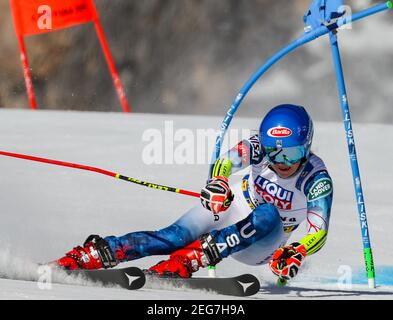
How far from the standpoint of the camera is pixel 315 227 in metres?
6.07

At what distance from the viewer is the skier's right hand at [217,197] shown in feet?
20.6

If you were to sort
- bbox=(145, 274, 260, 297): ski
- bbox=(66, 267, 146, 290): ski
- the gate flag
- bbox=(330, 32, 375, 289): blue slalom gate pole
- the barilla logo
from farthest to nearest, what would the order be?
the gate flag < bbox=(330, 32, 375, 289): blue slalom gate pole < the barilla logo < bbox=(145, 274, 260, 297): ski < bbox=(66, 267, 146, 290): ski

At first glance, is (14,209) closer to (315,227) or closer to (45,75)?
(315,227)

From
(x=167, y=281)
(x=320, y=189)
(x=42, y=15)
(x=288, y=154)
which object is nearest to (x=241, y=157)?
(x=288, y=154)

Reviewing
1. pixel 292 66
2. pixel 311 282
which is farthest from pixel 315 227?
pixel 292 66

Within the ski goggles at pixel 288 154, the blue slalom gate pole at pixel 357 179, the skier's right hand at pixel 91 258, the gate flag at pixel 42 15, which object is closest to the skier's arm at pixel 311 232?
the ski goggles at pixel 288 154

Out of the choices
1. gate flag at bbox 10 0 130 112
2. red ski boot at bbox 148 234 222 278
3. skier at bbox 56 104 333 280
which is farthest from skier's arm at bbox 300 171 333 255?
gate flag at bbox 10 0 130 112

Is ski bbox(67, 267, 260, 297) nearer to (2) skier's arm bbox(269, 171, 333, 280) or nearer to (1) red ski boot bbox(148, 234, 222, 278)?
(1) red ski boot bbox(148, 234, 222, 278)

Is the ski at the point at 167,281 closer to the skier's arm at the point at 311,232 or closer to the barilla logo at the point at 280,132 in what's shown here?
the skier's arm at the point at 311,232

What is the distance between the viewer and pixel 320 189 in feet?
20.3

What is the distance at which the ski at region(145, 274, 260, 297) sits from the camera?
5.89m

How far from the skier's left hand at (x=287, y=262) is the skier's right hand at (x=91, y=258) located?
0.98m

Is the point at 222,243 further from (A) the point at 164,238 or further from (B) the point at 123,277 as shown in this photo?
(B) the point at 123,277

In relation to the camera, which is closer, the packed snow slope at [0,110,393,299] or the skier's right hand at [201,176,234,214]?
the skier's right hand at [201,176,234,214]
